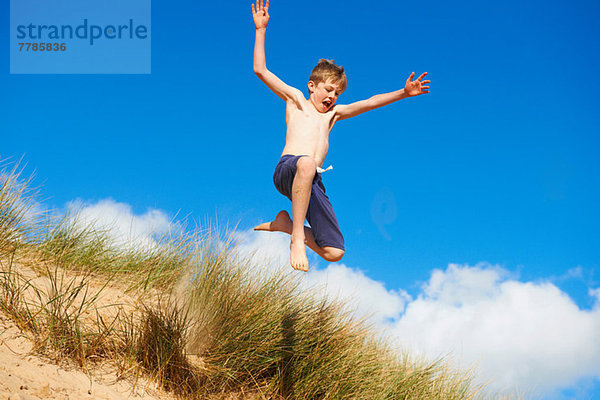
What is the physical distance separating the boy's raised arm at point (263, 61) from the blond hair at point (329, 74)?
23cm

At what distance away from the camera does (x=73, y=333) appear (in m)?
3.85

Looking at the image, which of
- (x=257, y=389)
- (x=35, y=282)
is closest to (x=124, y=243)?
(x=35, y=282)

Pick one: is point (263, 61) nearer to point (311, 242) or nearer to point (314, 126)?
point (314, 126)

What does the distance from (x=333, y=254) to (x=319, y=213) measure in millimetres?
387

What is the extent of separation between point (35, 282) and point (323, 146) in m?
3.30

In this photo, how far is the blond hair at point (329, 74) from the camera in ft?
13.8

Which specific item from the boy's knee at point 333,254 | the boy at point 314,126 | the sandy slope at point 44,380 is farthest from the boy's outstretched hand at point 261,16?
the sandy slope at point 44,380

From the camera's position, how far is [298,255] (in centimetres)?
368

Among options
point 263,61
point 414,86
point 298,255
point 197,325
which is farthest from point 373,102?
point 197,325

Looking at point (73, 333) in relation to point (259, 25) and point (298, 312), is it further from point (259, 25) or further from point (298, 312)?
point (259, 25)

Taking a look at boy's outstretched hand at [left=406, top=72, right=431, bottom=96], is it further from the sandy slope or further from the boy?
the sandy slope

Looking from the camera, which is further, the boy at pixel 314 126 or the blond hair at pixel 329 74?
the blond hair at pixel 329 74

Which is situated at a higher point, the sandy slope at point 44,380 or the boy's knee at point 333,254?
the boy's knee at point 333,254

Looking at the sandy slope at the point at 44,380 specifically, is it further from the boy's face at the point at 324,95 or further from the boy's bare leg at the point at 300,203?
the boy's face at the point at 324,95
